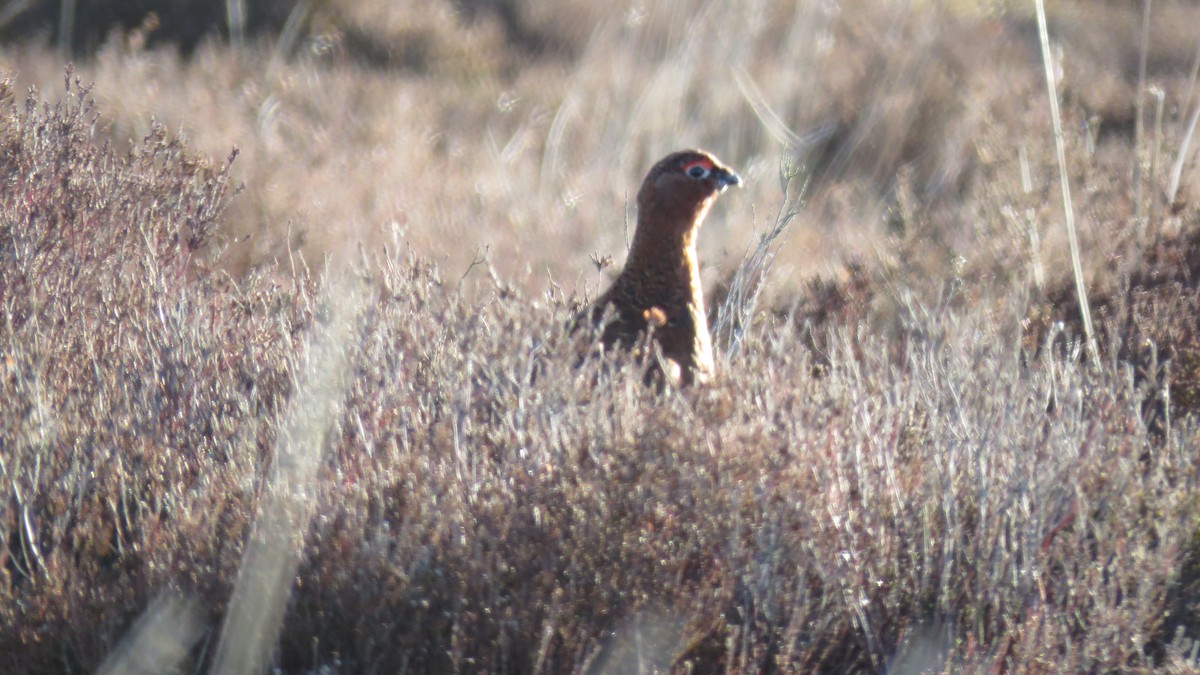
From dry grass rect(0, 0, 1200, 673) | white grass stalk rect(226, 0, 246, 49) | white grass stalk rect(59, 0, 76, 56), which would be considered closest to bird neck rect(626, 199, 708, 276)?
dry grass rect(0, 0, 1200, 673)

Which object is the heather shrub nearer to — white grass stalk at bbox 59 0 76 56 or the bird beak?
the bird beak

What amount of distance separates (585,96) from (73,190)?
294 inches

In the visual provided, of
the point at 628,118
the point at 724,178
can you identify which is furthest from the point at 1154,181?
the point at 628,118

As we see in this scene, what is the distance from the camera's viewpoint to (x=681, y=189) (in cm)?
427

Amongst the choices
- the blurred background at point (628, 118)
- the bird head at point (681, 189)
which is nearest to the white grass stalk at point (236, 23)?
the blurred background at point (628, 118)

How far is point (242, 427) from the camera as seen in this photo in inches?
116

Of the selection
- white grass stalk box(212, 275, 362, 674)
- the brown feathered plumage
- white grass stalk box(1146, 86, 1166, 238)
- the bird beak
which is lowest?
white grass stalk box(212, 275, 362, 674)

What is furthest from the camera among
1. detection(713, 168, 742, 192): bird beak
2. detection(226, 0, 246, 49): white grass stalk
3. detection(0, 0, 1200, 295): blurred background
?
detection(226, 0, 246, 49): white grass stalk

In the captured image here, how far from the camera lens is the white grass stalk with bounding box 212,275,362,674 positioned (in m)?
2.55

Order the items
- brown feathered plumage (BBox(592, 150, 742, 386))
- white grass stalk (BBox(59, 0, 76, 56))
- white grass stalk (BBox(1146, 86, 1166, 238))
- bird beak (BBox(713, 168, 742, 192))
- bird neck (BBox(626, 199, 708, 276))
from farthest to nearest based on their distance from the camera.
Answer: white grass stalk (BBox(59, 0, 76, 56))
white grass stalk (BBox(1146, 86, 1166, 238))
bird beak (BBox(713, 168, 742, 192))
bird neck (BBox(626, 199, 708, 276))
brown feathered plumage (BBox(592, 150, 742, 386))

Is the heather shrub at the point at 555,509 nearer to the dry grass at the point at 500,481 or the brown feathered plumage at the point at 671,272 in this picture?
the dry grass at the point at 500,481

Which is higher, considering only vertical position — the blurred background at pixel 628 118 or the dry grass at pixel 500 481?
the blurred background at pixel 628 118

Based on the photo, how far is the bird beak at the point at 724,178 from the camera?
173 inches

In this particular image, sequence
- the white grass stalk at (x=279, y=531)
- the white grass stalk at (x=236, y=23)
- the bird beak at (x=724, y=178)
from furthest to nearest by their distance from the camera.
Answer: the white grass stalk at (x=236, y=23), the bird beak at (x=724, y=178), the white grass stalk at (x=279, y=531)
